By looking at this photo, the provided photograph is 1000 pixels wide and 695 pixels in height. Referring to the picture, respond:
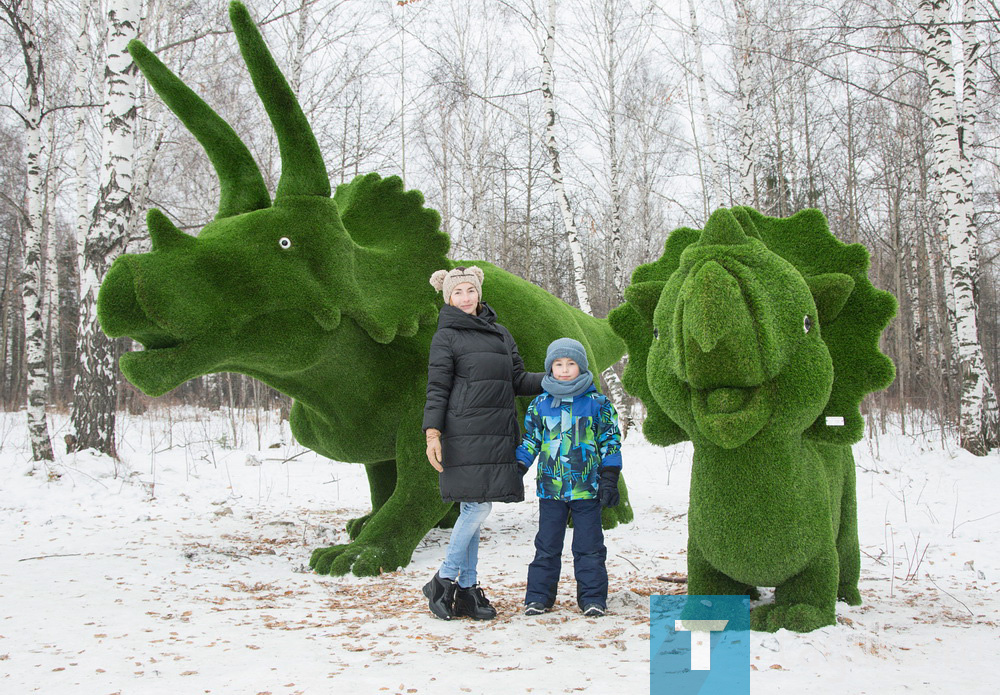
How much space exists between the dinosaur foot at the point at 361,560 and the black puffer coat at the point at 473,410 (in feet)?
2.70

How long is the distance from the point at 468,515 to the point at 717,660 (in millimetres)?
1136

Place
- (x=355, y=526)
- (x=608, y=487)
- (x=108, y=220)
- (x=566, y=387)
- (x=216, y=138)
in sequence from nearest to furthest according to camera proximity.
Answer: (x=608, y=487), (x=566, y=387), (x=216, y=138), (x=355, y=526), (x=108, y=220)

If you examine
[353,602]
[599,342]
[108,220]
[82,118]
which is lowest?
[353,602]

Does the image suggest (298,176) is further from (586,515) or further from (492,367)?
(586,515)

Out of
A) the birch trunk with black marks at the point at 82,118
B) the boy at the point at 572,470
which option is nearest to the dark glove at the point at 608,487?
the boy at the point at 572,470

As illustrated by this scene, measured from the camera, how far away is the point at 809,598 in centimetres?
250

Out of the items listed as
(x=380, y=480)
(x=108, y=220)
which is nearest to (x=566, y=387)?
(x=380, y=480)

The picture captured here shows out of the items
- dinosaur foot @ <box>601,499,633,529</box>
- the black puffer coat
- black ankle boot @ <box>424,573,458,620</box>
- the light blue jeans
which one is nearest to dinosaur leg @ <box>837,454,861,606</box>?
the black puffer coat

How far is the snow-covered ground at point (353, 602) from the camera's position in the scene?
7.14 ft

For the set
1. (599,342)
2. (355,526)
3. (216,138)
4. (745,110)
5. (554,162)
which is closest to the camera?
(216,138)

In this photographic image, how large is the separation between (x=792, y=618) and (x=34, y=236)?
837 cm

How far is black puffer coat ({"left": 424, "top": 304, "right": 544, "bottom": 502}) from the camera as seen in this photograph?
2980 mm

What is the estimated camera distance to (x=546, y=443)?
3.07m

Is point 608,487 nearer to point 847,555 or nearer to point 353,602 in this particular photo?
point 847,555
